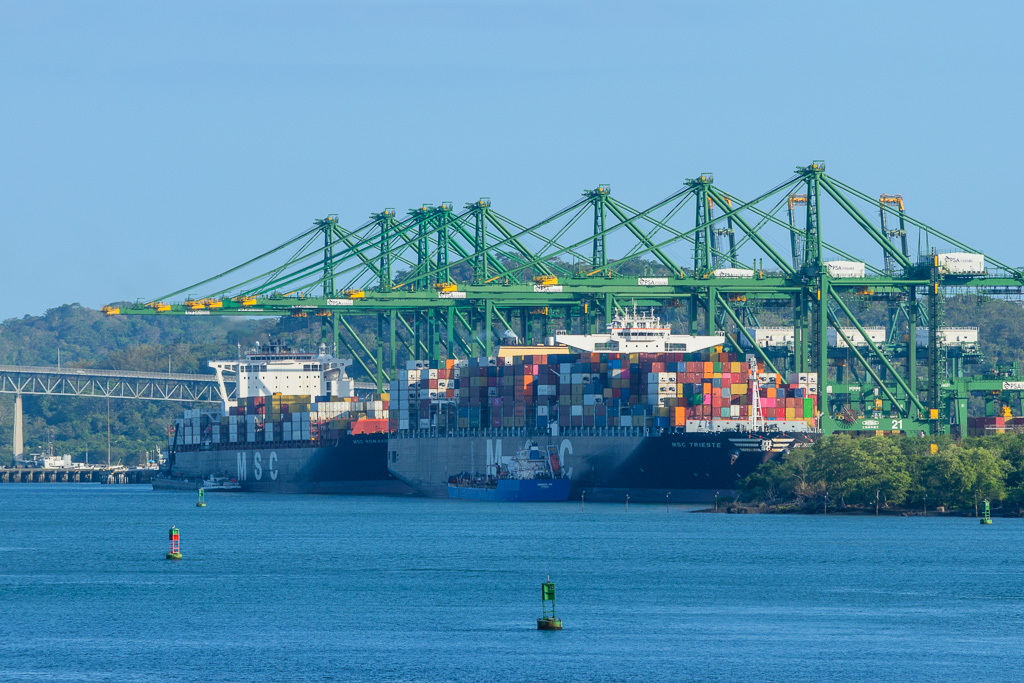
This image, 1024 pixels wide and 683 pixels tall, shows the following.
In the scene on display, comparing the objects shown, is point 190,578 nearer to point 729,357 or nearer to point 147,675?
point 147,675

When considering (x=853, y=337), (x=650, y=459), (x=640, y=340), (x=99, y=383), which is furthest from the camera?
(x=99, y=383)

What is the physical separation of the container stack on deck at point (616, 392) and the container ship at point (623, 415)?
0.07 m

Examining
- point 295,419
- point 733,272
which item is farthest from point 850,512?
point 295,419

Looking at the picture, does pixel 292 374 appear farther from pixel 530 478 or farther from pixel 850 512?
pixel 850 512

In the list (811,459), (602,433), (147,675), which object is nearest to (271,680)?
(147,675)

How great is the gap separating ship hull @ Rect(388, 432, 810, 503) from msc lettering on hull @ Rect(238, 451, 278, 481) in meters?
20.3

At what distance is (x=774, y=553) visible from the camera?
63.5 metres

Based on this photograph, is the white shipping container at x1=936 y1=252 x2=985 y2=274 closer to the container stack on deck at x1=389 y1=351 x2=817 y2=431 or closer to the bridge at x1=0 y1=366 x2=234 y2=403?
the container stack on deck at x1=389 y1=351 x2=817 y2=431

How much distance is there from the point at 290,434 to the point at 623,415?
33.7 meters

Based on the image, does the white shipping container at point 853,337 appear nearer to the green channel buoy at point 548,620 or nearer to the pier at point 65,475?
the pier at point 65,475

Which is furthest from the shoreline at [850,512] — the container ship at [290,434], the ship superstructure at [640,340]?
the container ship at [290,434]

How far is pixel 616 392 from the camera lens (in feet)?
320

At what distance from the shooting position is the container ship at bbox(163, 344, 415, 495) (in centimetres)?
11981

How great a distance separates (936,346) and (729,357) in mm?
13381
